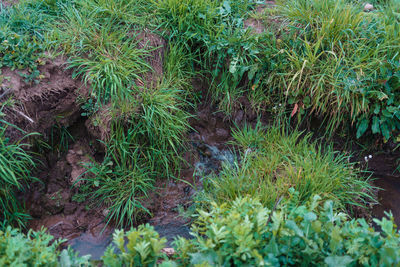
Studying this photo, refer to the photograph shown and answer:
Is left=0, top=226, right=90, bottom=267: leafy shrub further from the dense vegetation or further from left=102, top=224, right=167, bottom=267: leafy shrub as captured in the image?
the dense vegetation

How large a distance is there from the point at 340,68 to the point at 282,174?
115 cm

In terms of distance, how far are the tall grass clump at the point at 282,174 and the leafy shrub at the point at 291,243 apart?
784 mm

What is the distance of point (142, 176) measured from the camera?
3320 millimetres

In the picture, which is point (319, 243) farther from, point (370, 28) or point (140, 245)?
point (370, 28)

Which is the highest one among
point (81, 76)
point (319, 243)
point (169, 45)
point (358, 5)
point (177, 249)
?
point (358, 5)

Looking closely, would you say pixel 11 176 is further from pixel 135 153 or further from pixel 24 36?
pixel 24 36

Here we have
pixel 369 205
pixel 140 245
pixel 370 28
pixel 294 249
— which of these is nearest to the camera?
pixel 140 245

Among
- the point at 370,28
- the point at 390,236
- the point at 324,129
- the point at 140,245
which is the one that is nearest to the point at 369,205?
the point at 324,129

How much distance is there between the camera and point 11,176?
2.98m

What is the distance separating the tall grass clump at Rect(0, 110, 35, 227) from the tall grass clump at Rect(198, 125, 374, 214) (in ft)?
4.92

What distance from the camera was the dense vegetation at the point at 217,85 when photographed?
312 cm

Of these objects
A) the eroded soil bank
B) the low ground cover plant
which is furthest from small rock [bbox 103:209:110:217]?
the low ground cover plant

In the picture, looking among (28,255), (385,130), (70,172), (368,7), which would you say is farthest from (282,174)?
(368,7)

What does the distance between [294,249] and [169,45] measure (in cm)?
242
